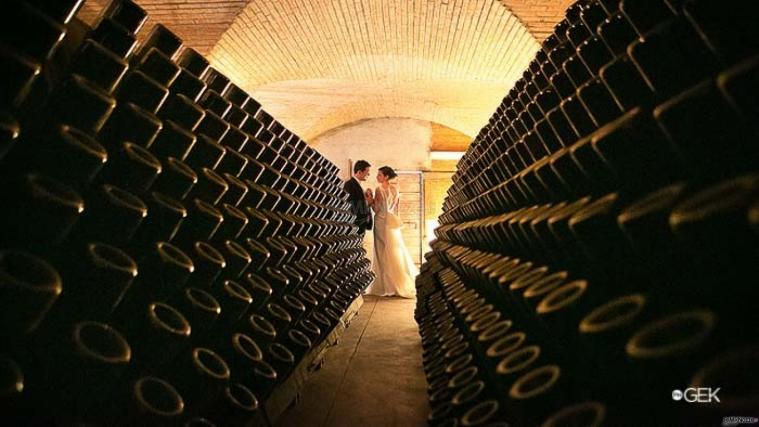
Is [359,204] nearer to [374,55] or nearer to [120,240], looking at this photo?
[374,55]

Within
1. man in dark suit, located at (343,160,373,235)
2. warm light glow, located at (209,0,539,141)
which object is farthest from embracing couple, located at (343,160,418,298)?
warm light glow, located at (209,0,539,141)

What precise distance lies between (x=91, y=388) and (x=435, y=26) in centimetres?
607

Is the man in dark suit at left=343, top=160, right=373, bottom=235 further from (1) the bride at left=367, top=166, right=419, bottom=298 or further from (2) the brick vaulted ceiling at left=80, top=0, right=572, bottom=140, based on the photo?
(2) the brick vaulted ceiling at left=80, top=0, right=572, bottom=140

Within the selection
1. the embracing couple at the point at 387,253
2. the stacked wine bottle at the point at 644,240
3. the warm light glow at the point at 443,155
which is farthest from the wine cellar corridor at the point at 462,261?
the warm light glow at the point at 443,155

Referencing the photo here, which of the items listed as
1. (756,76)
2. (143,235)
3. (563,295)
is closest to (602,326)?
(563,295)

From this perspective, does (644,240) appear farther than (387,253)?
No

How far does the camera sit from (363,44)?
22.3 ft

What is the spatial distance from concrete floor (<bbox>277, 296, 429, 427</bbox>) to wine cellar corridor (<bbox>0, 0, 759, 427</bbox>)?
0.9 inches

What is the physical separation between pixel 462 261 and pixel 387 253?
5232mm

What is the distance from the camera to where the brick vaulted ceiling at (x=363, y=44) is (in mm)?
5262

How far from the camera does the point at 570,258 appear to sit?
1033 mm

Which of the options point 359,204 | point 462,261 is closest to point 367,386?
point 462,261

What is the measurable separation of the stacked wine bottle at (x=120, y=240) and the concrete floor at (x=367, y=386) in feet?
1.04

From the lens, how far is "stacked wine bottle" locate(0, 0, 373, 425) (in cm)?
71
